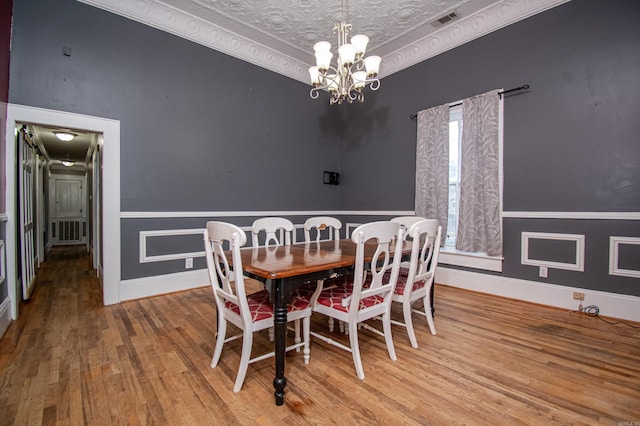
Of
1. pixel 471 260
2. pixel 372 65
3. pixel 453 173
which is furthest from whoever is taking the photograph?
pixel 453 173

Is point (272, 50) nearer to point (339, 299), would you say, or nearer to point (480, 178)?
point (480, 178)

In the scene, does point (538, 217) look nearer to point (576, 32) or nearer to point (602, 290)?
point (602, 290)

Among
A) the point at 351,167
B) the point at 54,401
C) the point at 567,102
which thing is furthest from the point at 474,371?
the point at 351,167

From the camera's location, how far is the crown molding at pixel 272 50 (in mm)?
3074

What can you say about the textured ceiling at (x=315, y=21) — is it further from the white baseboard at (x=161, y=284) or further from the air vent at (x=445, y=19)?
the white baseboard at (x=161, y=284)

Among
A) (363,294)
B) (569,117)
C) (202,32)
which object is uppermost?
(202,32)

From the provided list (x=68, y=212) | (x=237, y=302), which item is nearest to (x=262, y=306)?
(x=237, y=302)

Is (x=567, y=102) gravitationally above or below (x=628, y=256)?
above

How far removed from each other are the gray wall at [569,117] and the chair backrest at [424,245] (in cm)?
158

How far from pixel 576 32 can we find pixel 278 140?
368 cm

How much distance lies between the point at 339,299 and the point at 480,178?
2584mm

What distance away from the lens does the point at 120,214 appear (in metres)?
3.06

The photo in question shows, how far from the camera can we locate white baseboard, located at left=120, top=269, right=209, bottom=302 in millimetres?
3094

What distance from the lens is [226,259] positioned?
5.47 ft
